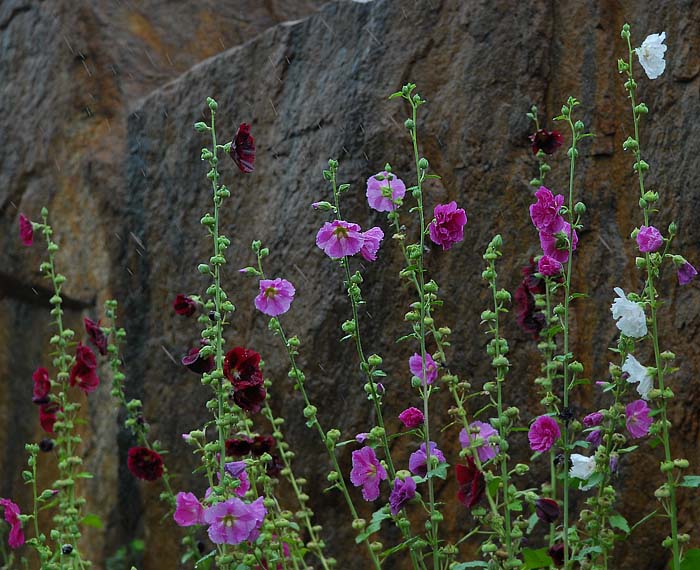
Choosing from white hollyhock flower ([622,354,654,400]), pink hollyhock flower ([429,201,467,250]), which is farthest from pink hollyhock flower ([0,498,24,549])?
white hollyhock flower ([622,354,654,400])

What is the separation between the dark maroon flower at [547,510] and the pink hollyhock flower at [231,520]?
587mm

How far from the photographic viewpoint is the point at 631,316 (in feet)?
6.18

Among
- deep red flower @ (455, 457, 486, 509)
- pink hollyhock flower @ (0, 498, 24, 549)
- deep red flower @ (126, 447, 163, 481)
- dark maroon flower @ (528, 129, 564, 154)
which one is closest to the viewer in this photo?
deep red flower @ (455, 457, 486, 509)

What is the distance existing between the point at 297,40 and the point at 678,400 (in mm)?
1853

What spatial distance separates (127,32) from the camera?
4480 mm

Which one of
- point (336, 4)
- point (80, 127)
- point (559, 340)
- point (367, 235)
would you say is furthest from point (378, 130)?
point (80, 127)

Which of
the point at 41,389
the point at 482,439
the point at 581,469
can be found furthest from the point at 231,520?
the point at 41,389

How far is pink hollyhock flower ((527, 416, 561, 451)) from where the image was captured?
2092 millimetres

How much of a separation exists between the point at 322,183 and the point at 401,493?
4.87ft

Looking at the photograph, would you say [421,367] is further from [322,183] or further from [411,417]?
[322,183]

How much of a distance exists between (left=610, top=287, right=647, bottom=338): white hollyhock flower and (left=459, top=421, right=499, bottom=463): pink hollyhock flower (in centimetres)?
43

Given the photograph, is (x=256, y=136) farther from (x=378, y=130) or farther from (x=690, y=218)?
(x=690, y=218)

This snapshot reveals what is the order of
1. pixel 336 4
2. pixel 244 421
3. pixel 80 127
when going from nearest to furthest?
pixel 244 421, pixel 336 4, pixel 80 127

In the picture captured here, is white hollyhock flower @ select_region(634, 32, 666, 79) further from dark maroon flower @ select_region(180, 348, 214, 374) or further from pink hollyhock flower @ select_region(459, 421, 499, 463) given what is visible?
dark maroon flower @ select_region(180, 348, 214, 374)
